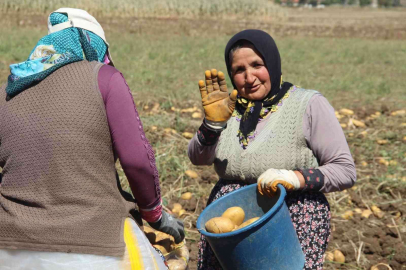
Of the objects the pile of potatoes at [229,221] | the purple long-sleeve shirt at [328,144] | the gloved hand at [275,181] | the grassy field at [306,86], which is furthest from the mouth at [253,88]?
the grassy field at [306,86]

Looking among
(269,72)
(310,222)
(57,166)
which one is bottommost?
(310,222)

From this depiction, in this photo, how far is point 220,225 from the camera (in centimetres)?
162

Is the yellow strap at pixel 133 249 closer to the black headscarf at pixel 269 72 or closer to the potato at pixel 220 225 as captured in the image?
the potato at pixel 220 225

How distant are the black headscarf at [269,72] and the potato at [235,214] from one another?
30 cm

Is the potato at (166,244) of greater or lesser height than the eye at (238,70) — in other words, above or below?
below

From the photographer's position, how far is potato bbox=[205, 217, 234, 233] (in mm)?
1616

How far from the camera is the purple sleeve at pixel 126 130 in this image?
4.57 ft

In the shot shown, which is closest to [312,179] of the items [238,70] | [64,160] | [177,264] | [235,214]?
[235,214]

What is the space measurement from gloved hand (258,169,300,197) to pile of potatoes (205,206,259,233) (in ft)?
0.36

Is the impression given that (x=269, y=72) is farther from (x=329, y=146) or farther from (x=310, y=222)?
(x=310, y=222)

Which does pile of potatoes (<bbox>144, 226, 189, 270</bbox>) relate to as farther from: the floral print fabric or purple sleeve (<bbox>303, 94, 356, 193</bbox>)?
purple sleeve (<bbox>303, 94, 356, 193</bbox>)

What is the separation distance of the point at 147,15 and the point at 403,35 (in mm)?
9516

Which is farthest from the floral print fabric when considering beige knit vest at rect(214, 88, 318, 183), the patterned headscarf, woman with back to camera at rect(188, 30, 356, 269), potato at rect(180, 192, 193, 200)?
potato at rect(180, 192, 193, 200)

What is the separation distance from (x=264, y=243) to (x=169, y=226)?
0.41m
